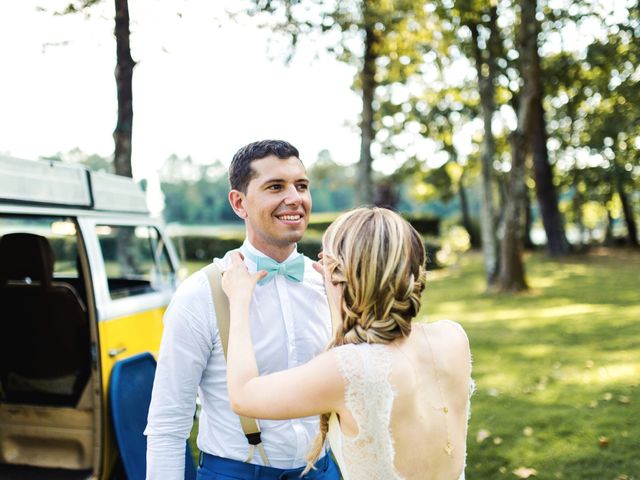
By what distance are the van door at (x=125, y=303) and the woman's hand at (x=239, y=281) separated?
2.37 meters

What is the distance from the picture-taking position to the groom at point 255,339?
2.40 m

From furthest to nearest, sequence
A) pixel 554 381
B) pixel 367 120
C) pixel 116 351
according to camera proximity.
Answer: pixel 367 120, pixel 554 381, pixel 116 351

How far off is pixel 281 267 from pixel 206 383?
0.51 metres

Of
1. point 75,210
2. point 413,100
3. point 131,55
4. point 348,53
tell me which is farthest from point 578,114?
point 75,210

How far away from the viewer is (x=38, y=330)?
5.06 m

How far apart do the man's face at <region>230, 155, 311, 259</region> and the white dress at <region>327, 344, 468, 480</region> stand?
0.75 m

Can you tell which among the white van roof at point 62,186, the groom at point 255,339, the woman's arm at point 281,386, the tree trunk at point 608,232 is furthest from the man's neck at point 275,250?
the tree trunk at point 608,232

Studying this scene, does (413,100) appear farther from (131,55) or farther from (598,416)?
(598,416)

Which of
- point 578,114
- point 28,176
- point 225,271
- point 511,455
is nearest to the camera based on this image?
point 225,271

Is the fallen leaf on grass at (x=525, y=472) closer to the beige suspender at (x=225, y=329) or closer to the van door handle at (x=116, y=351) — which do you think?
the van door handle at (x=116, y=351)

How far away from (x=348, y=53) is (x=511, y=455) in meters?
10.3

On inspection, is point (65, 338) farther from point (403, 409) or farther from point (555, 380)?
point (555, 380)

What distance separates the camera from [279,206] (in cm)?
256

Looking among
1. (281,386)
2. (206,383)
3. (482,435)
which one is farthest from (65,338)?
(482,435)
